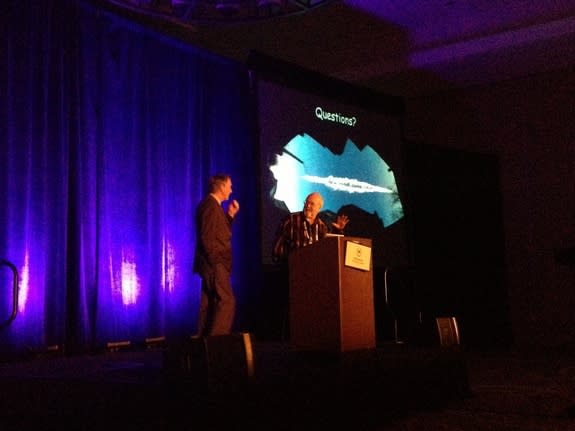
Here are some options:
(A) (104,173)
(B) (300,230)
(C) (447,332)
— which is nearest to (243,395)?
(C) (447,332)

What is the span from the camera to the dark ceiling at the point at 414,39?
21.6 ft

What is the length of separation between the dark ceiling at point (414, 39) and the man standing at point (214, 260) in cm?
236

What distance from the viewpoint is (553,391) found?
11.7 feet

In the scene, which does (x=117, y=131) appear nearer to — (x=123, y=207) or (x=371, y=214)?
(x=123, y=207)

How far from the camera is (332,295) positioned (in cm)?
255

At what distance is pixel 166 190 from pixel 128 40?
5.07ft

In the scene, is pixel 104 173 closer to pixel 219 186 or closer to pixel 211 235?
pixel 219 186

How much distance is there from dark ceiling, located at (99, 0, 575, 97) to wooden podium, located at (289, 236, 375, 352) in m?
4.04

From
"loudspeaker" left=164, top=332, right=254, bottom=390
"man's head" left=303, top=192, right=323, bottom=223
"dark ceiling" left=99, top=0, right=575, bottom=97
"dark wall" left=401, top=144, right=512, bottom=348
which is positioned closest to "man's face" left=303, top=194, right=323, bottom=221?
"man's head" left=303, top=192, right=323, bottom=223

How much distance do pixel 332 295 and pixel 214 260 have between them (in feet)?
7.43

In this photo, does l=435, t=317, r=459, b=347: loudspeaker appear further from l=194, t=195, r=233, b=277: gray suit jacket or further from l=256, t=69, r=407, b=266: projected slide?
l=256, t=69, r=407, b=266: projected slide

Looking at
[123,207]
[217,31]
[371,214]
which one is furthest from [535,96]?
[123,207]

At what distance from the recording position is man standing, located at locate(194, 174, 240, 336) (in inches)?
183

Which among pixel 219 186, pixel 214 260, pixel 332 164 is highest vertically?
pixel 332 164
